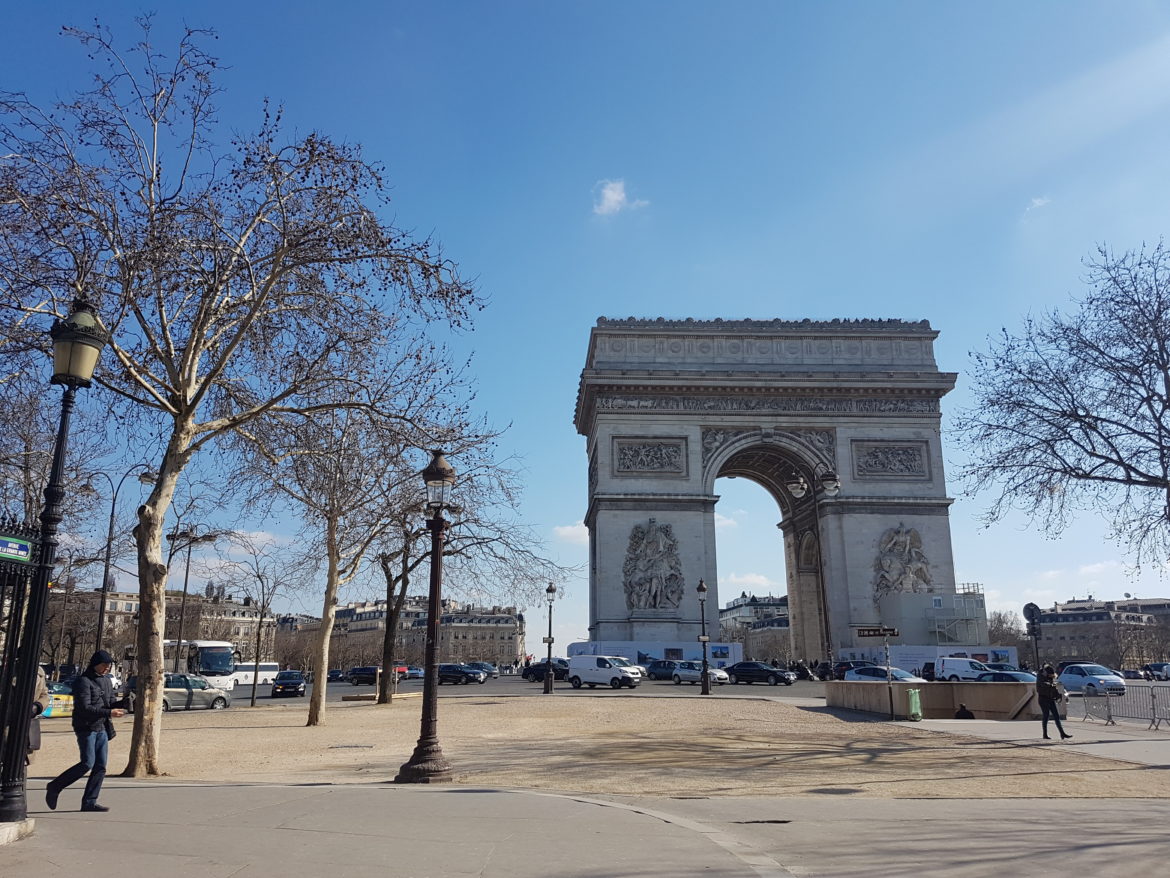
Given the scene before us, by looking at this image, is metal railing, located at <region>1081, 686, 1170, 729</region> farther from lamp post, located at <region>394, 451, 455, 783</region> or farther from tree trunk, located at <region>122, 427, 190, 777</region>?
tree trunk, located at <region>122, 427, 190, 777</region>

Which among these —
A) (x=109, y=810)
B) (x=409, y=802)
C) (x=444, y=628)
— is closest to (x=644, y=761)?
(x=409, y=802)

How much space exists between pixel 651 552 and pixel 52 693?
102ft

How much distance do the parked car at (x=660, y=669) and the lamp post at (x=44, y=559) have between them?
4175cm

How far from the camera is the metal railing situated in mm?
21859

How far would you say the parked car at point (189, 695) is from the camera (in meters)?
34.6

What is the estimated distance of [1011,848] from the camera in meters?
7.23

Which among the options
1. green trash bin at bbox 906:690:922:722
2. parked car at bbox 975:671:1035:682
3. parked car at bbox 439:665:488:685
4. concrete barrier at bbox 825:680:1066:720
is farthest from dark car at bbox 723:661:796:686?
green trash bin at bbox 906:690:922:722

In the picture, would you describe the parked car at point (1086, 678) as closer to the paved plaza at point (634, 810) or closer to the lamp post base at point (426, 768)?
the paved plaza at point (634, 810)

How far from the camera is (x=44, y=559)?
7910mm

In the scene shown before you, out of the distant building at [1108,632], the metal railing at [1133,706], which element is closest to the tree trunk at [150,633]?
the metal railing at [1133,706]

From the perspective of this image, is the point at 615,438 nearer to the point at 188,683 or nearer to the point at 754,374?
the point at 754,374

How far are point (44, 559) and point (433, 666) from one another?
5.34 metres

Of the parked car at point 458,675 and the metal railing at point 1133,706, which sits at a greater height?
the metal railing at point 1133,706

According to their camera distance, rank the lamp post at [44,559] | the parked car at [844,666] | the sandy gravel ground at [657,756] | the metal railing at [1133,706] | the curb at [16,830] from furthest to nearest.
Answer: the parked car at [844,666] → the metal railing at [1133,706] → the sandy gravel ground at [657,756] → the lamp post at [44,559] → the curb at [16,830]
